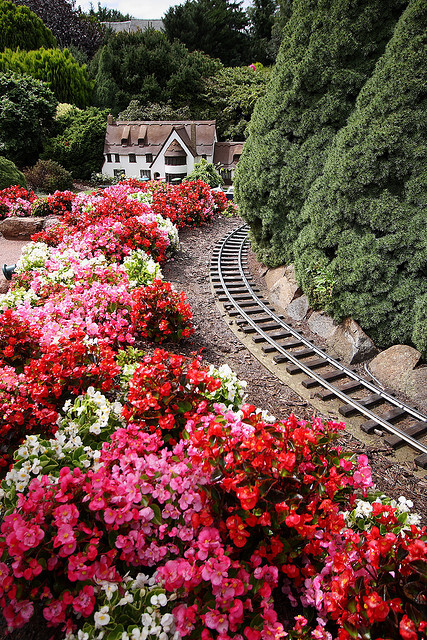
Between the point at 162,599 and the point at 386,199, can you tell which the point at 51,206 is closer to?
the point at 386,199

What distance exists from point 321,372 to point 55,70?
3390 centimetres

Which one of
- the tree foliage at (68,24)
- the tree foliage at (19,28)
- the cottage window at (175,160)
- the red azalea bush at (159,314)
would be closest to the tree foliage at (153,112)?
the cottage window at (175,160)

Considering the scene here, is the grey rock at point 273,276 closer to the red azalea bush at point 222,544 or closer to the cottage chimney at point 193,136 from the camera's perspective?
the red azalea bush at point 222,544

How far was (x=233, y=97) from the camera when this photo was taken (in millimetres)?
31391

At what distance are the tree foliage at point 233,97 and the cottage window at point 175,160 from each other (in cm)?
722

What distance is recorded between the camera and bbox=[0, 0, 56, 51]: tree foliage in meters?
32.2

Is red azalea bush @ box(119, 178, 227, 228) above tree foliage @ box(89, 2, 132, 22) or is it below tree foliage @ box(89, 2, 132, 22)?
below

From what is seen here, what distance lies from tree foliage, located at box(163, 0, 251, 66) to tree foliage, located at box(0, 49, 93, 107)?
13.3 m

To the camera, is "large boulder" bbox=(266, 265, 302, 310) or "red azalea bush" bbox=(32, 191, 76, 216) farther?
"red azalea bush" bbox=(32, 191, 76, 216)

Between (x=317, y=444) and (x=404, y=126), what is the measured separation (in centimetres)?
544

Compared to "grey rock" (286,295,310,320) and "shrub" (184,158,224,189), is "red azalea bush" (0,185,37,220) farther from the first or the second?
"grey rock" (286,295,310,320)

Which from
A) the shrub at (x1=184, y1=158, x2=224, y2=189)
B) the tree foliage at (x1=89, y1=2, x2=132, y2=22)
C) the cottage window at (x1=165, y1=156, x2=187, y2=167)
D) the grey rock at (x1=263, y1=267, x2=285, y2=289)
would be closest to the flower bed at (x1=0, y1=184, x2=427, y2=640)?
the grey rock at (x1=263, y1=267, x2=285, y2=289)

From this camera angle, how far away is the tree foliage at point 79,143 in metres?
25.1

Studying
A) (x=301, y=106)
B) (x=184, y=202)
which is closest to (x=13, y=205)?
(x=184, y=202)
